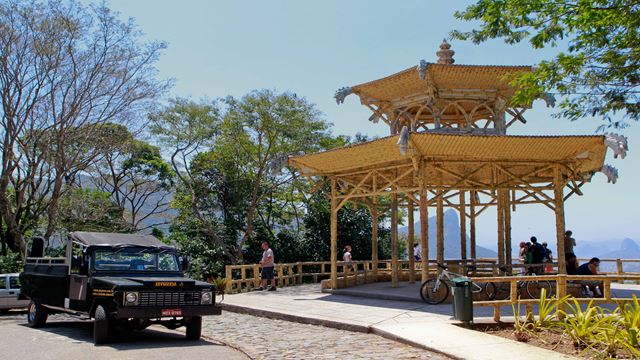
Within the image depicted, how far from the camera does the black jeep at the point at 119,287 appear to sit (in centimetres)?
982

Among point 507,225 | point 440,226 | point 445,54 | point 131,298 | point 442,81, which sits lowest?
point 131,298

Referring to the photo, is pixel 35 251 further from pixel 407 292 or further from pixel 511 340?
pixel 511 340

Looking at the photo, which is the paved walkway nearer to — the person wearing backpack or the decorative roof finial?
the person wearing backpack

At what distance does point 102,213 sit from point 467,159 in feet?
58.0

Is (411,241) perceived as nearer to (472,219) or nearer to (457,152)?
(472,219)

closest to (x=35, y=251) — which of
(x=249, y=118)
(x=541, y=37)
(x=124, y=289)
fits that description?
(x=124, y=289)

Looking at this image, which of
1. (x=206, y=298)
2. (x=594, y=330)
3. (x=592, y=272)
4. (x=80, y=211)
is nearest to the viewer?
(x=594, y=330)

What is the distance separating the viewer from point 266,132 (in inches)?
1185

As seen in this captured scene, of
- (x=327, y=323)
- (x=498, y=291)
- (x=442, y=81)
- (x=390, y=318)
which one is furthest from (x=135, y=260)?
(x=442, y=81)

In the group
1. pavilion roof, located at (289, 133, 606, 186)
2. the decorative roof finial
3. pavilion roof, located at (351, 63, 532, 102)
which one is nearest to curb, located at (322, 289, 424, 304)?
pavilion roof, located at (289, 133, 606, 186)

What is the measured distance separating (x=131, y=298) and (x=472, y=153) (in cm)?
927

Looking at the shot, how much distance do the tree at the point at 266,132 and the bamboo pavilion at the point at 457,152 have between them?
417 inches

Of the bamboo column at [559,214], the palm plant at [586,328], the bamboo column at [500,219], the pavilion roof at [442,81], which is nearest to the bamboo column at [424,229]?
the pavilion roof at [442,81]

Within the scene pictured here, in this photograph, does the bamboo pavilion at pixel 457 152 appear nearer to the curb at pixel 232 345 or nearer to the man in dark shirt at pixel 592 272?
the man in dark shirt at pixel 592 272
